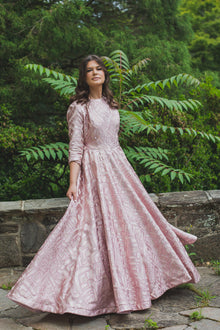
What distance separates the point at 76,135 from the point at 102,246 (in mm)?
→ 840

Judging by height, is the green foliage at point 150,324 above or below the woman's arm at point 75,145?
below

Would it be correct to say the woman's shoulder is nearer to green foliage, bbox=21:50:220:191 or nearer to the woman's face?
the woman's face

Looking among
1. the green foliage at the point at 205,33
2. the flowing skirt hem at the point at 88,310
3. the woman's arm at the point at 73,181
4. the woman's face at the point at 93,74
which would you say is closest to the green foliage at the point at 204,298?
the flowing skirt hem at the point at 88,310

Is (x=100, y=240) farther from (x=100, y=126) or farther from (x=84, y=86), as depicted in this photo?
(x=84, y=86)

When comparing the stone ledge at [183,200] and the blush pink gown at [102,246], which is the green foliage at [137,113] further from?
the blush pink gown at [102,246]

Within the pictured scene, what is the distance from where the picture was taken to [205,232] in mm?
3639

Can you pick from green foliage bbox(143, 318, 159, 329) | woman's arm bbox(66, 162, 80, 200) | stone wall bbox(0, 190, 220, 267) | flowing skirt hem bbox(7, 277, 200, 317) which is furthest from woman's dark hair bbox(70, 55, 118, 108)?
green foliage bbox(143, 318, 159, 329)

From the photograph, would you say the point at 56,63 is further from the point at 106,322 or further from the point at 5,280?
the point at 106,322

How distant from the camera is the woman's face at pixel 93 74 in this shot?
2908 millimetres

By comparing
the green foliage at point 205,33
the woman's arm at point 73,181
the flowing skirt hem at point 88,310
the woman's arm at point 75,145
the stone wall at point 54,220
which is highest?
the green foliage at point 205,33

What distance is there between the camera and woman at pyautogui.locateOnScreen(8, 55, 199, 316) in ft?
8.26

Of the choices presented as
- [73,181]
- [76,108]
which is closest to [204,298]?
[73,181]

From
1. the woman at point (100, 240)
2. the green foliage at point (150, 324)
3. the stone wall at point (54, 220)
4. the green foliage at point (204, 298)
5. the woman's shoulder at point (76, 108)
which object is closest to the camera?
the green foliage at point (150, 324)

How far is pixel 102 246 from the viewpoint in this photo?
105 inches
